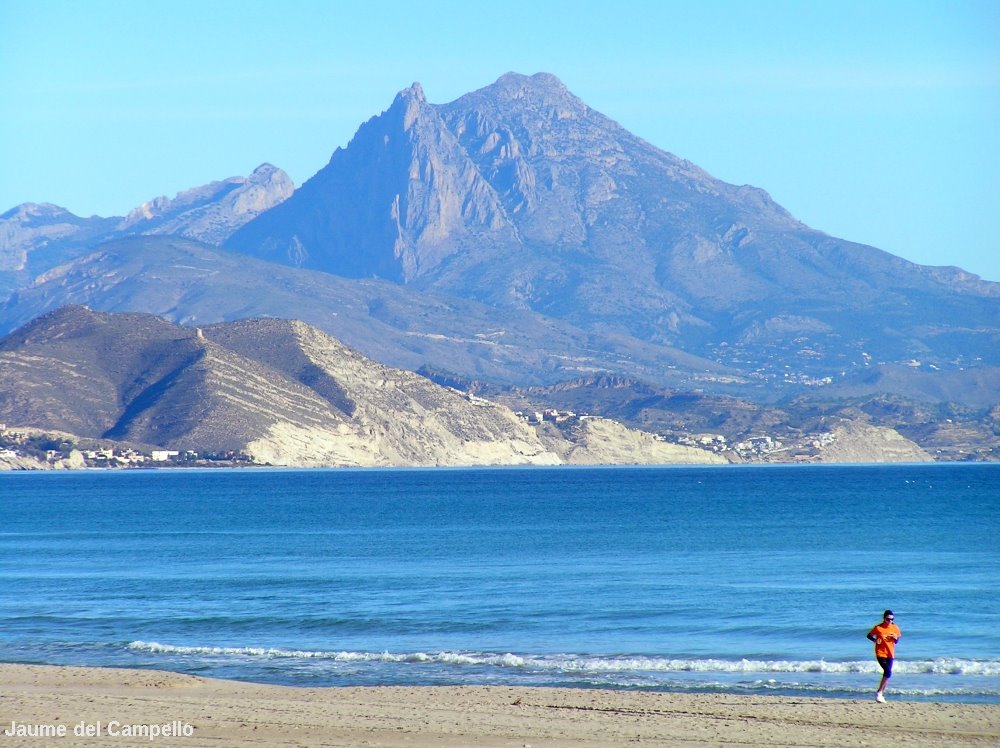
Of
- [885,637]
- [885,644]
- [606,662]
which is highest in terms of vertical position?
[885,637]

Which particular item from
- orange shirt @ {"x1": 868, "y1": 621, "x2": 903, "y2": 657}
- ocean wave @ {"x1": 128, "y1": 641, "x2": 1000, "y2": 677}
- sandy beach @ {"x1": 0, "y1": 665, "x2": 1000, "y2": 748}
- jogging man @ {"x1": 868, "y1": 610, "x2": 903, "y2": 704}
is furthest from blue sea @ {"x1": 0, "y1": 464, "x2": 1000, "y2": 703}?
sandy beach @ {"x1": 0, "y1": 665, "x2": 1000, "y2": 748}

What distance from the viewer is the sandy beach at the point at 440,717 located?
3244 centimetres

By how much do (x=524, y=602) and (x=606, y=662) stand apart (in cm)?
1532

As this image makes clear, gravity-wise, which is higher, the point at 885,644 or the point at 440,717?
the point at 885,644

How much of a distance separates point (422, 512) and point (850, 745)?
115739 millimetres

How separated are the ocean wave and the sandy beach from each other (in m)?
5.09

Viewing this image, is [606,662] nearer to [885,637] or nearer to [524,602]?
[885,637]

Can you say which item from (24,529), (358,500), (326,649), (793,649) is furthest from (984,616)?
(358,500)

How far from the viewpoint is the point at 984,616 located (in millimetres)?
55250

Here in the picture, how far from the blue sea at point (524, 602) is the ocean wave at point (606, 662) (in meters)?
0.13

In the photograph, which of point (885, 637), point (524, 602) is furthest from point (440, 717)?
point (524, 602)

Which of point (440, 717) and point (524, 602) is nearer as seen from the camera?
point (440, 717)

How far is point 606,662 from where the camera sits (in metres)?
46.1

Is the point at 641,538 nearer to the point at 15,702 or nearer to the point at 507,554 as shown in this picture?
the point at 507,554
